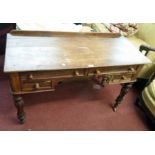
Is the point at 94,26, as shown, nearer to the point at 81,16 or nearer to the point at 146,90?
the point at 81,16

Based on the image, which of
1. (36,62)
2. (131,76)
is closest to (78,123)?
(131,76)

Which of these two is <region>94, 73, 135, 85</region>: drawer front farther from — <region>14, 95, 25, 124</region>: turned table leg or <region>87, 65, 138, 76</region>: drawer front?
<region>14, 95, 25, 124</region>: turned table leg

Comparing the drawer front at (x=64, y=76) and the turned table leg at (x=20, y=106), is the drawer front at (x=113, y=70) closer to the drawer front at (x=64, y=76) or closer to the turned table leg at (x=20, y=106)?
the drawer front at (x=64, y=76)

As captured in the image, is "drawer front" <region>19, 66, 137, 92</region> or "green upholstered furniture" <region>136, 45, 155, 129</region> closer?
"drawer front" <region>19, 66, 137, 92</region>

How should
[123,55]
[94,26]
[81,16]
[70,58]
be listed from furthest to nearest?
[94,26] < [81,16] < [123,55] < [70,58]

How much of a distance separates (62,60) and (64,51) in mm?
132

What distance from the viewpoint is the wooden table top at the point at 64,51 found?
1.10 metres

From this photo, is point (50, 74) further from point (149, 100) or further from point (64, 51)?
point (149, 100)

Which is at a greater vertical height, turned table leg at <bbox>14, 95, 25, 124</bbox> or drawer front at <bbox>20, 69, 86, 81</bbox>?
drawer front at <bbox>20, 69, 86, 81</bbox>

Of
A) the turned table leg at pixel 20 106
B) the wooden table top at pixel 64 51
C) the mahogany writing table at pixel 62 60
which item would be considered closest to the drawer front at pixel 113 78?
the mahogany writing table at pixel 62 60

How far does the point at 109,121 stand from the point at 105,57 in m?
0.68

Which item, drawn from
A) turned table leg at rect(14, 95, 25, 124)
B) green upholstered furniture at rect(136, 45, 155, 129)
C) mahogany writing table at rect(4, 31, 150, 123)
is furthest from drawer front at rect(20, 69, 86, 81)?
green upholstered furniture at rect(136, 45, 155, 129)

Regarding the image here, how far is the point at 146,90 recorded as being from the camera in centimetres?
161

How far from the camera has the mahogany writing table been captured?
109cm
